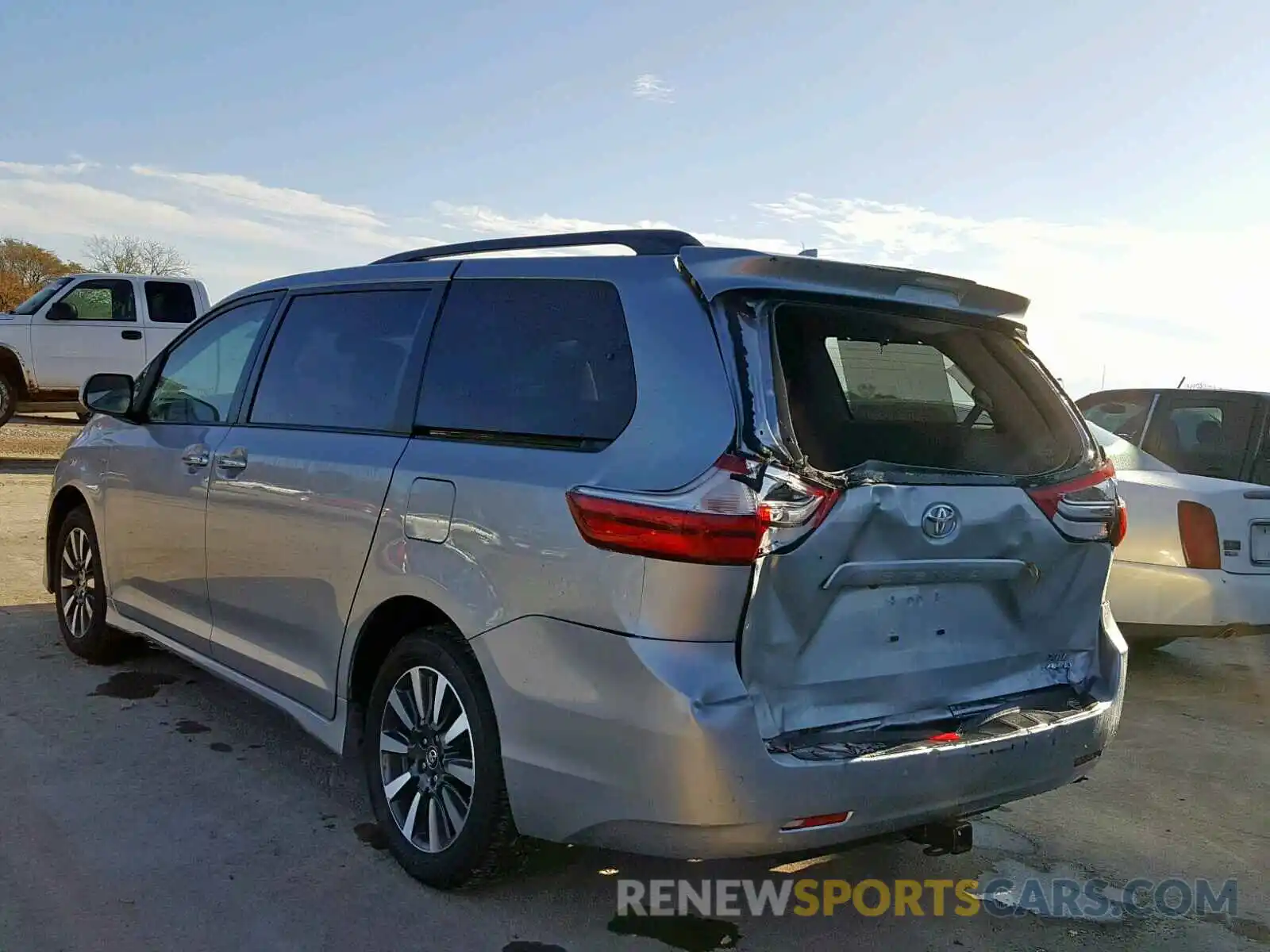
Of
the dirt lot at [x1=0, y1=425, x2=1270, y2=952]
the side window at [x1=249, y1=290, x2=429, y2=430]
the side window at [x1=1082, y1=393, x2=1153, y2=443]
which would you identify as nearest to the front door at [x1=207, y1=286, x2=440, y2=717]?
the side window at [x1=249, y1=290, x2=429, y2=430]

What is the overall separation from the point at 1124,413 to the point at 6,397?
43.0ft

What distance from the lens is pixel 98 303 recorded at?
14.6 meters

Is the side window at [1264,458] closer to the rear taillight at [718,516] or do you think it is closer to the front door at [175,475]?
the rear taillight at [718,516]

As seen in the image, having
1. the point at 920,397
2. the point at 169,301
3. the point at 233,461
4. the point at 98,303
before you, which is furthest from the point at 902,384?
the point at 98,303

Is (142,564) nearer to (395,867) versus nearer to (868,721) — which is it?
(395,867)

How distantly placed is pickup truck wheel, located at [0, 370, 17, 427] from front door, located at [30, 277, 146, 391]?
35 centimetres

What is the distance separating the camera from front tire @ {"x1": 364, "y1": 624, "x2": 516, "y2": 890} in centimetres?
300

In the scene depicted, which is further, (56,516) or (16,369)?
(16,369)

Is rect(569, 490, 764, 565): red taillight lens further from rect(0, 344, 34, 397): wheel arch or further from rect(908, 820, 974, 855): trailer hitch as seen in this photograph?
rect(0, 344, 34, 397): wheel arch

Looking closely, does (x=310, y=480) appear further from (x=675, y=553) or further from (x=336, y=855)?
(x=675, y=553)

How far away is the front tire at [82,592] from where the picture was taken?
17.2 ft

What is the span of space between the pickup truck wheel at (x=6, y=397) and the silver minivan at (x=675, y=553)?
1213 cm

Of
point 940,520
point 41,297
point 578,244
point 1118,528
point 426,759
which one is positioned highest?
point 41,297

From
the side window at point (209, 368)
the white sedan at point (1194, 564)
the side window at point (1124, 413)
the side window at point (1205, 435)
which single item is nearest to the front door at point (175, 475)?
the side window at point (209, 368)
